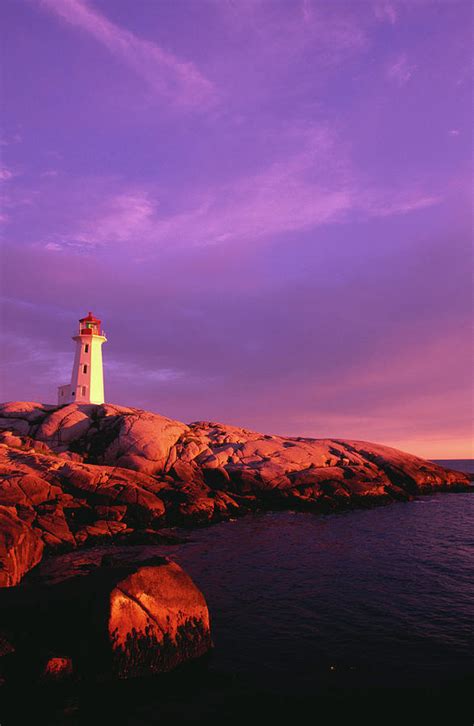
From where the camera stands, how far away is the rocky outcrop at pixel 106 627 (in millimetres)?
10055

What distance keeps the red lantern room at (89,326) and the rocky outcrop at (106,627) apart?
160 feet

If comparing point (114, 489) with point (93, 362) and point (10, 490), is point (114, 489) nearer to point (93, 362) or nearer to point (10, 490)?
point (10, 490)

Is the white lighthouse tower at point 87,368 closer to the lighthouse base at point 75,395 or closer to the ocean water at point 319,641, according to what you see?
the lighthouse base at point 75,395

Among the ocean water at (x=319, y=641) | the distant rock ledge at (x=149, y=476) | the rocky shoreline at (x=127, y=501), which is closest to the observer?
the ocean water at (x=319, y=641)

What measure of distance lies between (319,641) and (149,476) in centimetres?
2567

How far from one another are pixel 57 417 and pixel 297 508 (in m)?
25.7

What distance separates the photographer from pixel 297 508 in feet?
125

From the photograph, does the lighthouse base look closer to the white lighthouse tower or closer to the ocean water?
the white lighthouse tower

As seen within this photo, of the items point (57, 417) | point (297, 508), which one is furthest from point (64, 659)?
point (57, 417)

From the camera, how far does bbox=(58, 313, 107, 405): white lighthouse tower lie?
5609 centimetres

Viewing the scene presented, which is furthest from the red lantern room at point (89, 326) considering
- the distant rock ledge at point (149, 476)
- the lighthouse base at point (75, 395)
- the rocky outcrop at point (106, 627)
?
the rocky outcrop at point (106, 627)

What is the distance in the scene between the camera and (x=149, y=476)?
36.0 meters

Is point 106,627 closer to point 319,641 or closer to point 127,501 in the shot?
point 319,641

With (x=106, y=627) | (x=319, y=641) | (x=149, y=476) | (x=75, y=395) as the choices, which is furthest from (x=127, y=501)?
(x=75, y=395)
